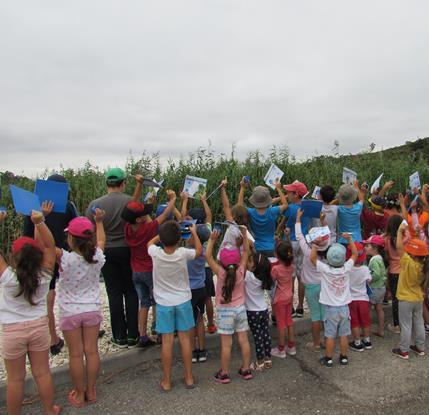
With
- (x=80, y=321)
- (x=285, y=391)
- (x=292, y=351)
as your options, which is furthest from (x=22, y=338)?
(x=292, y=351)

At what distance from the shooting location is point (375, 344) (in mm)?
4691

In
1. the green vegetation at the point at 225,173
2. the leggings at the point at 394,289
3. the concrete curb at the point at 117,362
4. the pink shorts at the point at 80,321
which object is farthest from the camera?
the green vegetation at the point at 225,173

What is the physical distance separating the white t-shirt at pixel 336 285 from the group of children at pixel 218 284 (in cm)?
1

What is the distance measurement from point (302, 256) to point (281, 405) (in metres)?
1.88

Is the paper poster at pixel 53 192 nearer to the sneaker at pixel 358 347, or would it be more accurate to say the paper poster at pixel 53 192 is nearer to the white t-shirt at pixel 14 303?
the white t-shirt at pixel 14 303

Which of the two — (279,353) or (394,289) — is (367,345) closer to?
(394,289)

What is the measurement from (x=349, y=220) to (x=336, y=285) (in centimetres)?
136

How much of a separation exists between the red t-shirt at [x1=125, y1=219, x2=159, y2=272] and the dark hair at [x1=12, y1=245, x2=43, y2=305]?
1282 millimetres


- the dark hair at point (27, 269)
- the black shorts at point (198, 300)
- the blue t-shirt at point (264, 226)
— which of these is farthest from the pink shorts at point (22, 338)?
the blue t-shirt at point (264, 226)

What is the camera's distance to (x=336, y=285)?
4.21 m

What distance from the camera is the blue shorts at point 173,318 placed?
3725 millimetres

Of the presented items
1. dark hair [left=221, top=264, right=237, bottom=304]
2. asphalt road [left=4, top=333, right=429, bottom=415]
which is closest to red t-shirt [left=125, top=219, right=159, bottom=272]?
dark hair [left=221, top=264, right=237, bottom=304]

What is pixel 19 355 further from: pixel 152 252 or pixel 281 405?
pixel 281 405

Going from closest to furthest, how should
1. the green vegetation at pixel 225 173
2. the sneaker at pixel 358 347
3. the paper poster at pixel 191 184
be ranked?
the sneaker at pixel 358 347 < the paper poster at pixel 191 184 < the green vegetation at pixel 225 173
